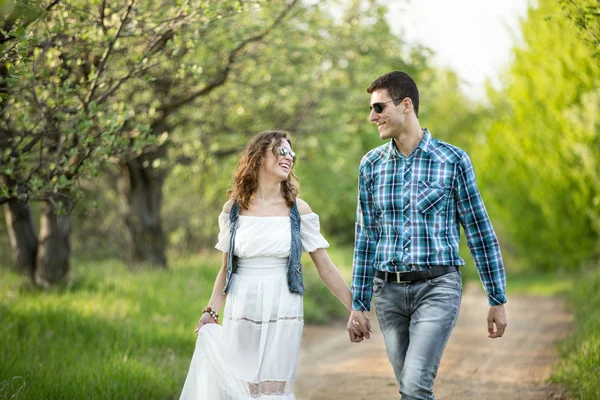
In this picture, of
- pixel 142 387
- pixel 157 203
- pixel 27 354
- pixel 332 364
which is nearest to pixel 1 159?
pixel 27 354

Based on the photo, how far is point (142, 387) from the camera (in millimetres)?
6293

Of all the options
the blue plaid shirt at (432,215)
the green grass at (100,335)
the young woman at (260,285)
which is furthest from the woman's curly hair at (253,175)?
the green grass at (100,335)

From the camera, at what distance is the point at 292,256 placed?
15.9 feet

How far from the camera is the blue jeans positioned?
427 centimetres

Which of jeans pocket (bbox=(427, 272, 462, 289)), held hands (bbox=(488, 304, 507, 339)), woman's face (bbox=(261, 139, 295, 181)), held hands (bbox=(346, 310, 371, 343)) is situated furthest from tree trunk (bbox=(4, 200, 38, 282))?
held hands (bbox=(488, 304, 507, 339))

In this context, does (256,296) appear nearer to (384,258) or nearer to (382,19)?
(384,258)

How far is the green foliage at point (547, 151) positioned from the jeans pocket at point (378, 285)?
11465 mm

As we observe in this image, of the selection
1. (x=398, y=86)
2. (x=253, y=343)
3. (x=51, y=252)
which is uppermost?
(x=398, y=86)

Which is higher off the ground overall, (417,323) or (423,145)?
(423,145)

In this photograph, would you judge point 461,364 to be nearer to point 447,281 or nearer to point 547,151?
point 447,281

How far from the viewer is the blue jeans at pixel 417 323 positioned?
4270mm

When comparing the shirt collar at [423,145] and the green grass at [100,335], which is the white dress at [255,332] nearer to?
the shirt collar at [423,145]

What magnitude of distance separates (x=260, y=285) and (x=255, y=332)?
0.31m

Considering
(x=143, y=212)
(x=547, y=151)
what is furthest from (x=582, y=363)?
(x=547, y=151)
